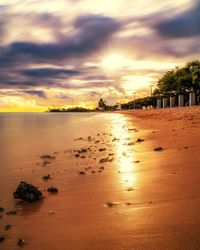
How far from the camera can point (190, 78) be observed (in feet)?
238

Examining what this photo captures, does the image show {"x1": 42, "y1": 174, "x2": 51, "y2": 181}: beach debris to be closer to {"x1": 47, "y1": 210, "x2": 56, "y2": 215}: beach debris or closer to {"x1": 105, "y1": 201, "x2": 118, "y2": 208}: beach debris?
{"x1": 47, "y1": 210, "x2": 56, "y2": 215}: beach debris

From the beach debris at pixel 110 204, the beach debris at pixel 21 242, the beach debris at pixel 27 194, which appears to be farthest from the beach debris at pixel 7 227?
the beach debris at pixel 110 204

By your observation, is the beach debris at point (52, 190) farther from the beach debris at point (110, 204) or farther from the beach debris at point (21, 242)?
the beach debris at point (21, 242)

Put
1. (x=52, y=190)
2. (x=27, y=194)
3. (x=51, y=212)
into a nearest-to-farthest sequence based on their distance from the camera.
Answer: (x=51, y=212) < (x=27, y=194) < (x=52, y=190)

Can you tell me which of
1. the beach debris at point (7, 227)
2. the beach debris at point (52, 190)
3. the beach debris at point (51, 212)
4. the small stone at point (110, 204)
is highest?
the small stone at point (110, 204)

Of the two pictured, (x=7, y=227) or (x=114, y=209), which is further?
(x=114, y=209)

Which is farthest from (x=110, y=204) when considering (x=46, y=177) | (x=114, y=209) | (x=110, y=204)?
(x=46, y=177)

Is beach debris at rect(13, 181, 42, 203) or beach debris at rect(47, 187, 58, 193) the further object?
beach debris at rect(47, 187, 58, 193)

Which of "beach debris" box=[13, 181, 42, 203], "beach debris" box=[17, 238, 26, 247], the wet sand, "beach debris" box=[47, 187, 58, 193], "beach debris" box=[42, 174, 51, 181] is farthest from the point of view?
"beach debris" box=[42, 174, 51, 181]

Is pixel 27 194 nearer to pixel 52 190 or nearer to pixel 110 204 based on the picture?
pixel 52 190

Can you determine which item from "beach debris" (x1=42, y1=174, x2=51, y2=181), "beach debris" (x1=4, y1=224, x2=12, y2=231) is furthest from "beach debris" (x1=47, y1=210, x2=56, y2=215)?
"beach debris" (x1=42, y1=174, x2=51, y2=181)

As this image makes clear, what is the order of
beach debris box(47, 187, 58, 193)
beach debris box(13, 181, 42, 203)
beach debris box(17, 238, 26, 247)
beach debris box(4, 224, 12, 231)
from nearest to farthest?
beach debris box(17, 238, 26, 247)
beach debris box(4, 224, 12, 231)
beach debris box(13, 181, 42, 203)
beach debris box(47, 187, 58, 193)

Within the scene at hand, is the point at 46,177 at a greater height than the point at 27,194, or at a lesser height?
lesser

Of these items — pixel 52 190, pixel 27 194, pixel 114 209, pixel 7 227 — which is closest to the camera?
pixel 7 227
